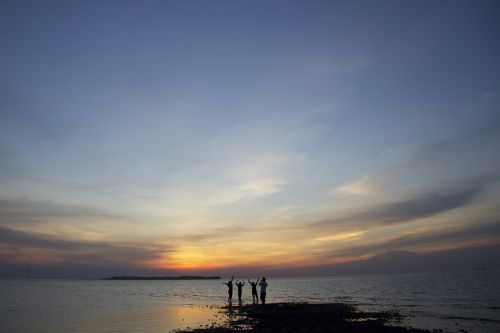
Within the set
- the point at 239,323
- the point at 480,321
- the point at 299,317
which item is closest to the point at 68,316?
the point at 239,323

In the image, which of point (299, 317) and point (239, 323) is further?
point (299, 317)

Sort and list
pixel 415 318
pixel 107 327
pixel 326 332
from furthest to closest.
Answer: pixel 415 318, pixel 107 327, pixel 326 332

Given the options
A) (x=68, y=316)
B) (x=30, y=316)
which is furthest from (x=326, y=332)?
(x=30, y=316)

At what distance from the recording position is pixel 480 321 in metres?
31.4

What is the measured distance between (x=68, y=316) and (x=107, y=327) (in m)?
9.39

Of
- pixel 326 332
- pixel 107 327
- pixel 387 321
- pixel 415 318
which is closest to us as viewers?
pixel 326 332

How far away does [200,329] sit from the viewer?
85.1 ft

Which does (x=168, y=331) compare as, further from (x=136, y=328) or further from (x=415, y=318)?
(x=415, y=318)

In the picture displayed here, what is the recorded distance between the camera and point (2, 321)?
101 ft

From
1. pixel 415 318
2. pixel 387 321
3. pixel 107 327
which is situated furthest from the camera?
pixel 415 318

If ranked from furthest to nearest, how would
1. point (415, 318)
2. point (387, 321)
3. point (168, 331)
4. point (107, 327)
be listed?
1. point (415, 318)
2. point (387, 321)
3. point (107, 327)
4. point (168, 331)

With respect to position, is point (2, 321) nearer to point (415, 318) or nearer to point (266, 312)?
point (266, 312)

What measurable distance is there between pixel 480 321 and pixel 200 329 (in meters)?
22.1

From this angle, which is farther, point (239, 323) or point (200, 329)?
point (239, 323)
